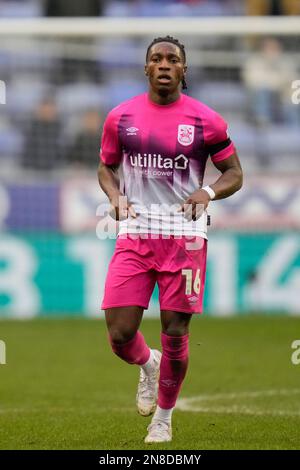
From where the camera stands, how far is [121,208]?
7141mm

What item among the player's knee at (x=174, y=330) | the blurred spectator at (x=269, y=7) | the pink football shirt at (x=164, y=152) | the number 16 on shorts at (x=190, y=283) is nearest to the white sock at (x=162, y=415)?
the player's knee at (x=174, y=330)

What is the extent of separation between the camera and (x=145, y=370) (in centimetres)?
752

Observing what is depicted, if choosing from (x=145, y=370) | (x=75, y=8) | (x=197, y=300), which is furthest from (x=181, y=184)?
(x=75, y=8)

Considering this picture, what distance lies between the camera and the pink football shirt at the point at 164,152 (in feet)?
23.5

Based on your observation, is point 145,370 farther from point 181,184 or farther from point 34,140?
point 34,140

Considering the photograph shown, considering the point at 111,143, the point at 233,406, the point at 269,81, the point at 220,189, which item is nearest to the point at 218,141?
the point at 220,189

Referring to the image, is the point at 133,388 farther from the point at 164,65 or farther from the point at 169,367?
the point at 164,65

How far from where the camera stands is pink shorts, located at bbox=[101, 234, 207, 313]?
23.4ft

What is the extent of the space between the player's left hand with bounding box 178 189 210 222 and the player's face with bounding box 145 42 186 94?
0.67 meters

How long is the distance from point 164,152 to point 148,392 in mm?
1568

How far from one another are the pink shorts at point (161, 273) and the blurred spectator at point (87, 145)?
8672mm

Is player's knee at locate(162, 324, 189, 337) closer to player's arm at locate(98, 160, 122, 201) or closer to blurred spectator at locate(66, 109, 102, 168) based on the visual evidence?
player's arm at locate(98, 160, 122, 201)

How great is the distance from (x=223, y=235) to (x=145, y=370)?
807 cm

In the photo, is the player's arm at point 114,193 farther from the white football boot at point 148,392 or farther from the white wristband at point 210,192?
the white football boot at point 148,392
